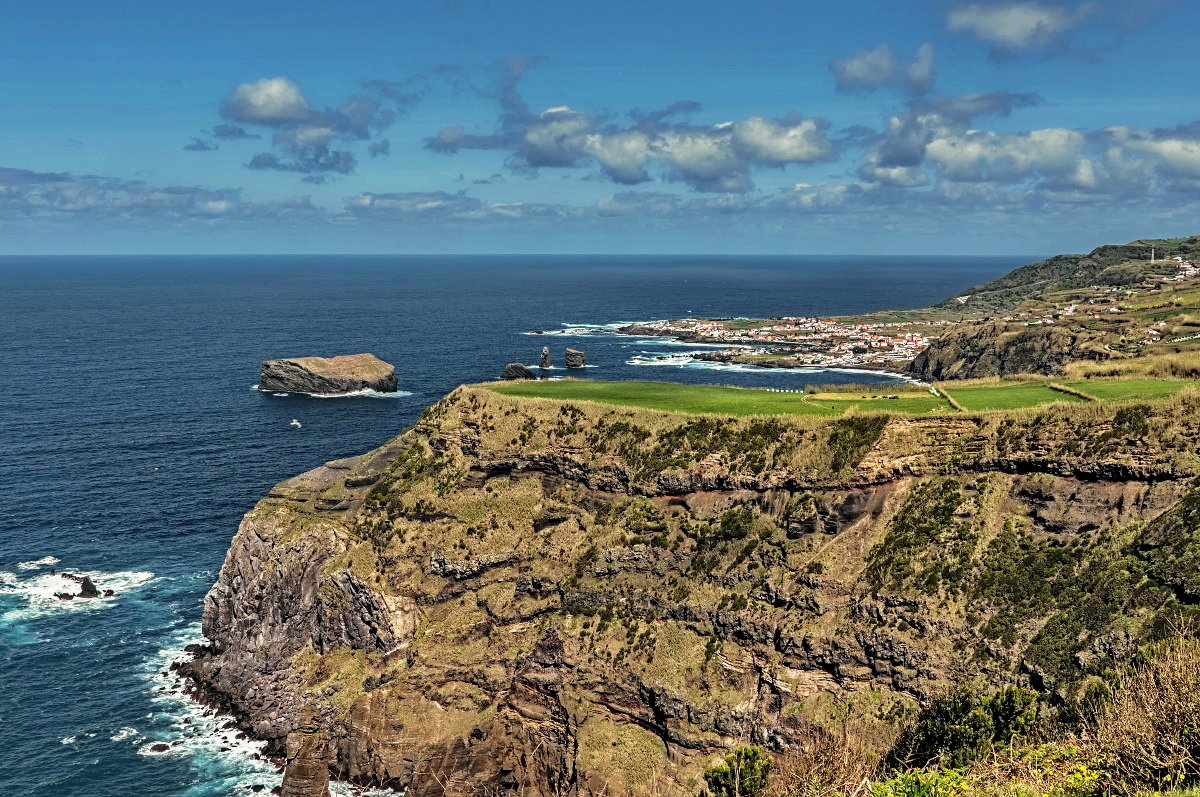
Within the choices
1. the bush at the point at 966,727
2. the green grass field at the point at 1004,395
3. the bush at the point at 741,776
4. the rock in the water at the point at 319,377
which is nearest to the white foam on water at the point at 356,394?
the rock in the water at the point at 319,377

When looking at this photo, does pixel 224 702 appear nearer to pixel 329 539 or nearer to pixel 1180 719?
pixel 329 539

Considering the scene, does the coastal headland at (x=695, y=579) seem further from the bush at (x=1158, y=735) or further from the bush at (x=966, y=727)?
the bush at (x=1158, y=735)

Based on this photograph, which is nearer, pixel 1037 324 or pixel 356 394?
pixel 356 394

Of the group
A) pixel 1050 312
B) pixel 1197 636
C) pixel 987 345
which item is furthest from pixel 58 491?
pixel 1050 312

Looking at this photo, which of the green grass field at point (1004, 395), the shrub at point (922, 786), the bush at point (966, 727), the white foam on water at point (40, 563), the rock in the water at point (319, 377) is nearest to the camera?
the shrub at point (922, 786)

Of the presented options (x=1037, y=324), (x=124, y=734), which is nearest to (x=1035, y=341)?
(x=1037, y=324)

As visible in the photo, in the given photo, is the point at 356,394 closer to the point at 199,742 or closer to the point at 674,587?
the point at 199,742

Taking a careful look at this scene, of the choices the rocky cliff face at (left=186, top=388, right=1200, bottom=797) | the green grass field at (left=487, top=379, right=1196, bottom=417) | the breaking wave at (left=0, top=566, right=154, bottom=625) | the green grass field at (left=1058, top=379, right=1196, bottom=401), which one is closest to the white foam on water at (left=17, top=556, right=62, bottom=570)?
the breaking wave at (left=0, top=566, right=154, bottom=625)
